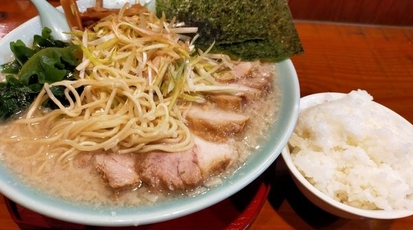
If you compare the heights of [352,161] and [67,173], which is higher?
[67,173]

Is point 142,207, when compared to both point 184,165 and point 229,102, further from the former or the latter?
point 229,102

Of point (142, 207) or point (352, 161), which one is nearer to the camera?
point (142, 207)

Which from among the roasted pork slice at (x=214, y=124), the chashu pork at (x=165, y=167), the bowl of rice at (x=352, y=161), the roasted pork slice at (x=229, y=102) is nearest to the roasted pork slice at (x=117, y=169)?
the chashu pork at (x=165, y=167)

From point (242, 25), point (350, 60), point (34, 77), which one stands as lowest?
point (350, 60)

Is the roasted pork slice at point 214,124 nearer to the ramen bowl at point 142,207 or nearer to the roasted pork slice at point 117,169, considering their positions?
the ramen bowl at point 142,207

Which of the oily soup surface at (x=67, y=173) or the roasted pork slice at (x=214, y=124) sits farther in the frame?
the roasted pork slice at (x=214, y=124)

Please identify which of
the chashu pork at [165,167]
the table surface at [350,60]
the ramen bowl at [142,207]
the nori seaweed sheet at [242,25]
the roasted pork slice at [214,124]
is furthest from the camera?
the table surface at [350,60]

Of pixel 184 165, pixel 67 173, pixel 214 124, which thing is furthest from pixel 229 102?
pixel 67 173

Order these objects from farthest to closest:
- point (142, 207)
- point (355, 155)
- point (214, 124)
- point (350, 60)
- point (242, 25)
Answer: point (350, 60) < point (242, 25) < point (355, 155) < point (214, 124) < point (142, 207)
